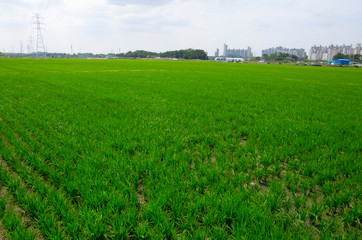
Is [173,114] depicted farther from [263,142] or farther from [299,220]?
[299,220]

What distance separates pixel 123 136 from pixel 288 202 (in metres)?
4.25

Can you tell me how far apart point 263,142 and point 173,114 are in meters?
3.98

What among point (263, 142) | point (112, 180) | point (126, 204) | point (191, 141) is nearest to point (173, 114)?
point (191, 141)

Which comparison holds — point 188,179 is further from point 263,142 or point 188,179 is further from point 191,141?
point 263,142

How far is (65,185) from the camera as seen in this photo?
3326 millimetres

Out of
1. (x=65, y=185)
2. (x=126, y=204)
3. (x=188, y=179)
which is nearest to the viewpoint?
(x=126, y=204)

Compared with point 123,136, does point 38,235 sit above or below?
below

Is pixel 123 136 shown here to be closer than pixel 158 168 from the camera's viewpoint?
No

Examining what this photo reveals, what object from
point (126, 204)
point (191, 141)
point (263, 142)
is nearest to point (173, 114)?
point (191, 141)

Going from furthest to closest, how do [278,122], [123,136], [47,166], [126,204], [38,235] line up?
[278,122] < [123,136] < [47,166] < [126,204] < [38,235]

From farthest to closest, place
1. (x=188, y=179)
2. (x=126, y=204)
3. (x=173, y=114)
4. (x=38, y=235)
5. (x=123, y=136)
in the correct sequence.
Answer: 1. (x=173, y=114)
2. (x=123, y=136)
3. (x=188, y=179)
4. (x=126, y=204)
5. (x=38, y=235)

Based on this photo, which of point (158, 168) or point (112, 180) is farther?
point (158, 168)

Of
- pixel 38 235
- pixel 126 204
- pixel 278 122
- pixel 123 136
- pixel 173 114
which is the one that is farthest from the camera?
pixel 173 114

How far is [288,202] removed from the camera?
3010 millimetres
